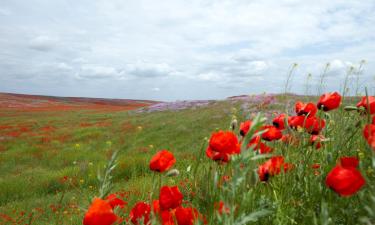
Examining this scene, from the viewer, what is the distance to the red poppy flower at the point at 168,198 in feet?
5.69

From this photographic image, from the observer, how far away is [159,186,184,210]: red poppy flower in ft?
5.69

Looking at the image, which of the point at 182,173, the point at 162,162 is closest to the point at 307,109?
the point at 162,162

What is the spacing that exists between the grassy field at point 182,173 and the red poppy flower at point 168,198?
0.08 meters

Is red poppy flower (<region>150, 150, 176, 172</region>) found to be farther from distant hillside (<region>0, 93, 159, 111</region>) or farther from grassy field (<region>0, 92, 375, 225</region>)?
distant hillside (<region>0, 93, 159, 111</region>)

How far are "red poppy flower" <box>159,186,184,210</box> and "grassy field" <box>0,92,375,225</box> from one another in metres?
0.08

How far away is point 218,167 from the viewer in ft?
7.23

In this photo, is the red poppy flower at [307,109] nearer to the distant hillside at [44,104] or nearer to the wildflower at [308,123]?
the wildflower at [308,123]

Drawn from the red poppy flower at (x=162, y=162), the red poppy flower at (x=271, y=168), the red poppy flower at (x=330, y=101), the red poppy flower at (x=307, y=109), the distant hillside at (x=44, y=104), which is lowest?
the distant hillside at (x=44, y=104)

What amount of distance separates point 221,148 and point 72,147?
15.3 m

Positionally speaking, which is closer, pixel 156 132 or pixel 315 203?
pixel 315 203

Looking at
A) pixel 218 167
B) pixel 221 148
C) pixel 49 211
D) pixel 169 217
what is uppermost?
pixel 221 148

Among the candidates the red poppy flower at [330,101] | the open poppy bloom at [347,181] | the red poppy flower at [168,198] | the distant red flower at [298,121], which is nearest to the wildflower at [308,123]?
the distant red flower at [298,121]

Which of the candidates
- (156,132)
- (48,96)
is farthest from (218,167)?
→ (48,96)

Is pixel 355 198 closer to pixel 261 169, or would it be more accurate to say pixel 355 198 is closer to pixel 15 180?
pixel 261 169
